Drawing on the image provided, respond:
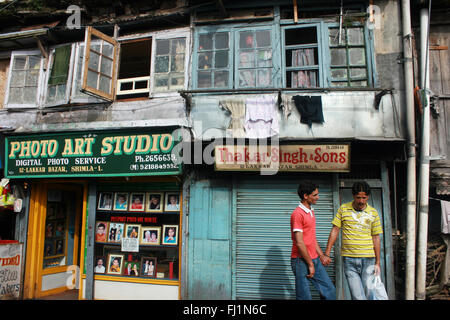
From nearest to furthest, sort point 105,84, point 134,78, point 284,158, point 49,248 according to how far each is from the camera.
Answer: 1. point 284,158
2. point 105,84
3. point 134,78
4. point 49,248

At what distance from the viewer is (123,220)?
23.5ft

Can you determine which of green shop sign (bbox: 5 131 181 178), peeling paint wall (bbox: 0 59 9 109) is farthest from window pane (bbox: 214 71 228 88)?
peeling paint wall (bbox: 0 59 9 109)

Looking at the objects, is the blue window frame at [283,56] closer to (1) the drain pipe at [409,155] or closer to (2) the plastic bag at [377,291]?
(1) the drain pipe at [409,155]

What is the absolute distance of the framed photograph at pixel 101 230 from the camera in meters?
7.18

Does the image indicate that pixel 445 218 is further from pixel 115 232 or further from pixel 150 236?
pixel 115 232

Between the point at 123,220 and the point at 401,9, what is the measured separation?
→ 25.9ft

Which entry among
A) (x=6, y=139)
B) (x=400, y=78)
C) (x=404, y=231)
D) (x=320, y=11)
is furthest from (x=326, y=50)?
(x=6, y=139)

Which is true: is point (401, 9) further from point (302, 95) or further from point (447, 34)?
point (302, 95)

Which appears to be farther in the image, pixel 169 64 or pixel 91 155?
pixel 169 64

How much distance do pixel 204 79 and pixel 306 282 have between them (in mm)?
4868

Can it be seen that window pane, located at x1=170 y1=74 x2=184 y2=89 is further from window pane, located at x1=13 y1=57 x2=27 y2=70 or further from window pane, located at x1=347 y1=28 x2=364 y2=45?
window pane, located at x1=13 y1=57 x2=27 y2=70

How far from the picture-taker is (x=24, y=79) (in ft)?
26.6

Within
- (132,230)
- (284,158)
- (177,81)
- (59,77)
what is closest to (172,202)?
(132,230)

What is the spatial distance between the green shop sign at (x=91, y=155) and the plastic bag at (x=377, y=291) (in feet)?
13.3
